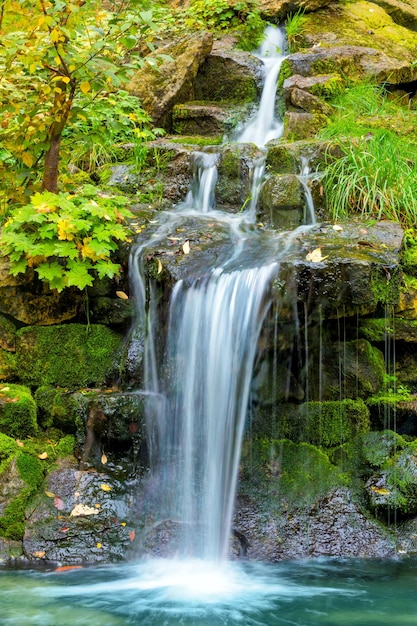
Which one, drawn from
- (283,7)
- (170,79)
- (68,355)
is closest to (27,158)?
(68,355)

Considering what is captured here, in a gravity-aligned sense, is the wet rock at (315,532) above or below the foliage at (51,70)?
below

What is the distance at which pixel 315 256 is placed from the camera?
4.90m

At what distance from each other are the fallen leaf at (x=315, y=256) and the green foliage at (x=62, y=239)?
4.98 feet

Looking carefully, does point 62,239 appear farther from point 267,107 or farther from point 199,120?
point 267,107

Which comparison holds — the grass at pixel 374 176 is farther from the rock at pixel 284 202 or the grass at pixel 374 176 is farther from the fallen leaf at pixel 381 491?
the fallen leaf at pixel 381 491

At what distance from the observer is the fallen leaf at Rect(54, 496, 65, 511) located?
4.59m

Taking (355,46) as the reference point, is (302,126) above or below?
below

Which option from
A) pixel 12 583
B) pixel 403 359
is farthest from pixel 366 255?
pixel 12 583

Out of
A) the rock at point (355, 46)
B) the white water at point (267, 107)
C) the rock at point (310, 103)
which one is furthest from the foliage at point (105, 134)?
the rock at point (355, 46)

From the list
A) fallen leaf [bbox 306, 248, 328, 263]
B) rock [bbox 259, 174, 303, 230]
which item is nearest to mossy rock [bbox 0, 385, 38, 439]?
fallen leaf [bbox 306, 248, 328, 263]

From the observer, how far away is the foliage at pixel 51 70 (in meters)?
4.92

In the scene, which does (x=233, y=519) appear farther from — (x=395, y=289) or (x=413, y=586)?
(x=395, y=289)

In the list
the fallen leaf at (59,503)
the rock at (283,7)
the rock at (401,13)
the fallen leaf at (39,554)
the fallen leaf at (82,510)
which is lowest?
the fallen leaf at (39,554)

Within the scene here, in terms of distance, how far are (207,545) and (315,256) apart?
222 cm
